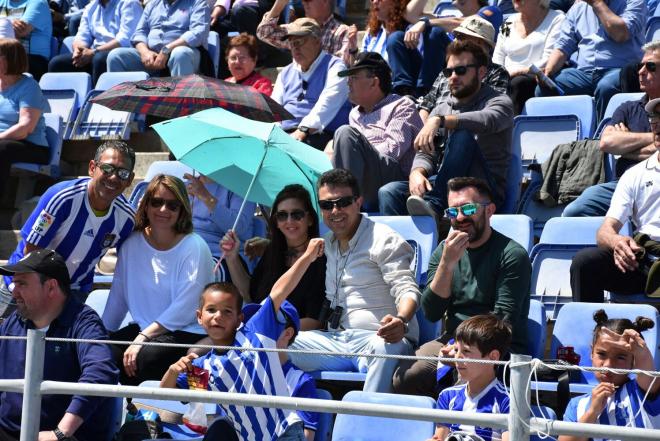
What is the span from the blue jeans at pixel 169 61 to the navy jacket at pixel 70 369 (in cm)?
398

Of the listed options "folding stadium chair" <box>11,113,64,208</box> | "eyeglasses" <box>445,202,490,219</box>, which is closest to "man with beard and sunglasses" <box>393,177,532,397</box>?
"eyeglasses" <box>445,202,490,219</box>

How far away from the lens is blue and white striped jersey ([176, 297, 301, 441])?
14.8 feet

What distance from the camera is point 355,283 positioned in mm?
5602

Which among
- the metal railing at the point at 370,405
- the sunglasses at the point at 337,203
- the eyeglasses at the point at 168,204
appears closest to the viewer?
the metal railing at the point at 370,405

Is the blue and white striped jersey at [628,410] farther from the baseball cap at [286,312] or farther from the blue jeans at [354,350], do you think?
the baseball cap at [286,312]

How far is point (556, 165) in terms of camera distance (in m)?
6.73

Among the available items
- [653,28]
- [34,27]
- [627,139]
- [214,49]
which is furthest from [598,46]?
[34,27]

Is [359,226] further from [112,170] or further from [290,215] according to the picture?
[112,170]

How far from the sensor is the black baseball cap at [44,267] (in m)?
5.07

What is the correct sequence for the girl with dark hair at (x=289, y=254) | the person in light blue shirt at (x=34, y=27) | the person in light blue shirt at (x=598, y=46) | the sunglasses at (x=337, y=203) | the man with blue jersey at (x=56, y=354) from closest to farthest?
the man with blue jersey at (x=56, y=354) < the sunglasses at (x=337, y=203) < the girl with dark hair at (x=289, y=254) < the person in light blue shirt at (x=598, y=46) < the person in light blue shirt at (x=34, y=27)

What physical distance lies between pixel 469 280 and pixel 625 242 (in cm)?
81

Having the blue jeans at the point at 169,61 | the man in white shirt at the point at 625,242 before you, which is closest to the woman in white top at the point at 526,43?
the man in white shirt at the point at 625,242

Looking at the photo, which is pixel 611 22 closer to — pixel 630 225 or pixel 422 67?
pixel 422 67

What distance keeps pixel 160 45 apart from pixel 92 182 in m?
3.60
